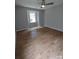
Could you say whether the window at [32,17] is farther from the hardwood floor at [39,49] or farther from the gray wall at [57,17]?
the hardwood floor at [39,49]

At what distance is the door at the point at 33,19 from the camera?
9642 mm

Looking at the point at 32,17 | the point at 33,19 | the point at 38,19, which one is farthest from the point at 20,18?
the point at 38,19

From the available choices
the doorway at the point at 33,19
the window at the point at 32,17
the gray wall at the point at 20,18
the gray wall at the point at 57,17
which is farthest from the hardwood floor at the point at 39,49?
the window at the point at 32,17

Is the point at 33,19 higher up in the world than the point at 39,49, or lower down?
higher up

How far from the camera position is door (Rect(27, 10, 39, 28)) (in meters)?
9.64

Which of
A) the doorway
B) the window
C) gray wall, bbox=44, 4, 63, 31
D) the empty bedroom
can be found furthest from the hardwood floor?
the window

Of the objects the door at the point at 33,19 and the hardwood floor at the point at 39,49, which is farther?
the door at the point at 33,19

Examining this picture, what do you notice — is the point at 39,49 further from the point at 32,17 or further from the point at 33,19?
the point at 33,19

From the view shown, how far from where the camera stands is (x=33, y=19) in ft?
34.7
